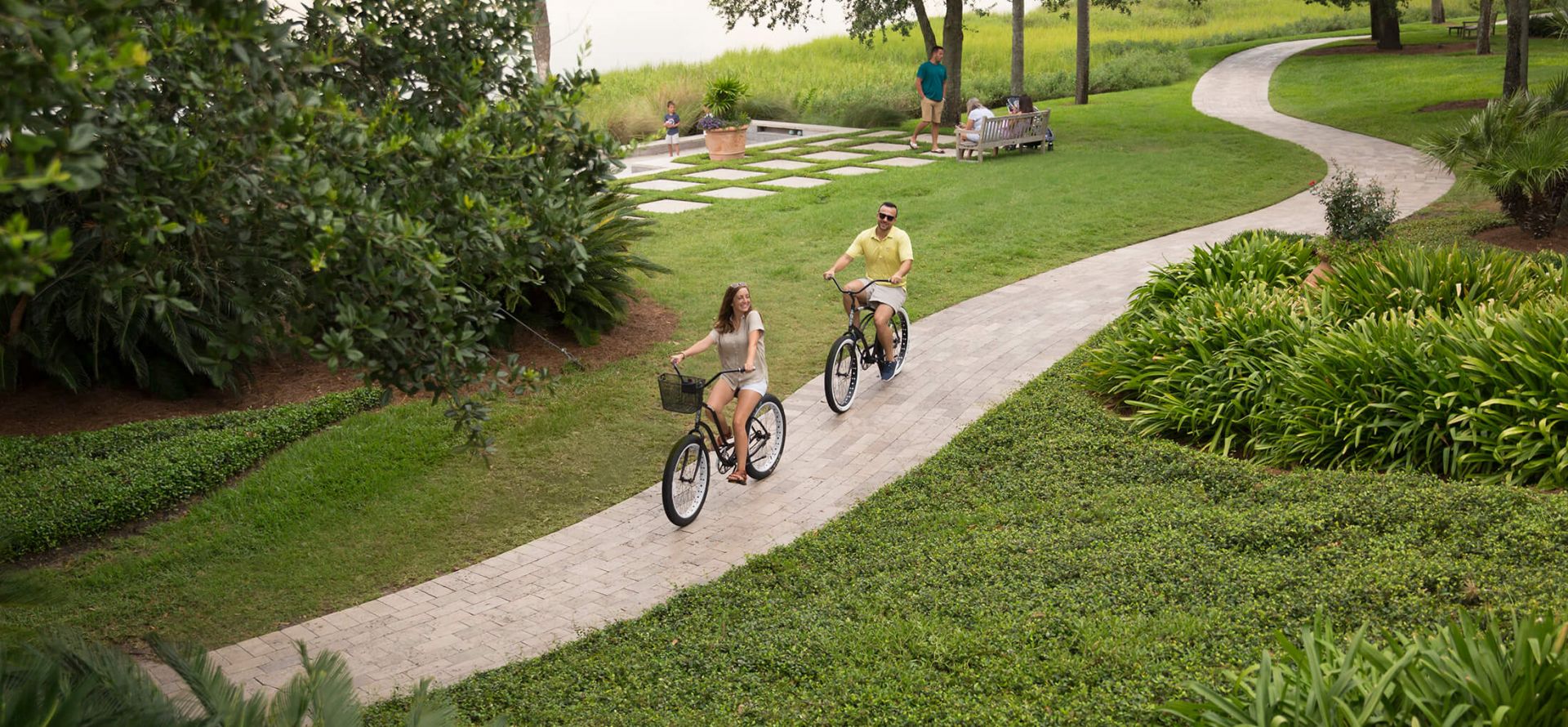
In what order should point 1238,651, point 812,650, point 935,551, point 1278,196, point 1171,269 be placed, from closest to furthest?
point 1238,651 < point 812,650 < point 935,551 < point 1171,269 < point 1278,196

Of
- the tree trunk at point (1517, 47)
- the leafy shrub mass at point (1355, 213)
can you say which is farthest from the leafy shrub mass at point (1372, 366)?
the tree trunk at point (1517, 47)

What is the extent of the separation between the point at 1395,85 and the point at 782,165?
17272mm

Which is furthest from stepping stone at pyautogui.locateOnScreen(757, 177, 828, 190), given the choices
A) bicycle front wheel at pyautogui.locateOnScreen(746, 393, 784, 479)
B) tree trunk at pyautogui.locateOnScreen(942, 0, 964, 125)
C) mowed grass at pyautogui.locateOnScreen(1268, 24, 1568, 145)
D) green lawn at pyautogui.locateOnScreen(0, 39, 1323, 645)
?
bicycle front wheel at pyautogui.locateOnScreen(746, 393, 784, 479)

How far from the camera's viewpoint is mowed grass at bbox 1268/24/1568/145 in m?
24.7

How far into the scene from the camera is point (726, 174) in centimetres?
2255

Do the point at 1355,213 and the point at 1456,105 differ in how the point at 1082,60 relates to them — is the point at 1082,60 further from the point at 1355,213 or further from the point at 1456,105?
the point at 1355,213

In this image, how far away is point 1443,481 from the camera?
7332mm

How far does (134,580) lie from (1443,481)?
833 centimetres

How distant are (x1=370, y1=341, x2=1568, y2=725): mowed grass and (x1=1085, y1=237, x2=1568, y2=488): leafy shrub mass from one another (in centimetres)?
59

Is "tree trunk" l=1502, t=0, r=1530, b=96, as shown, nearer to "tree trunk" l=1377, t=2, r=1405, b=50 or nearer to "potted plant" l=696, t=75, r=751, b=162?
"potted plant" l=696, t=75, r=751, b=162

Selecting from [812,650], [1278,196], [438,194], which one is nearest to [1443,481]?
[812,650]

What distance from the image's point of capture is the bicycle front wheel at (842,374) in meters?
9.83

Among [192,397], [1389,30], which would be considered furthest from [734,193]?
[1389,30]

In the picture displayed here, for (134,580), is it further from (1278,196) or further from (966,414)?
(1278,196)
